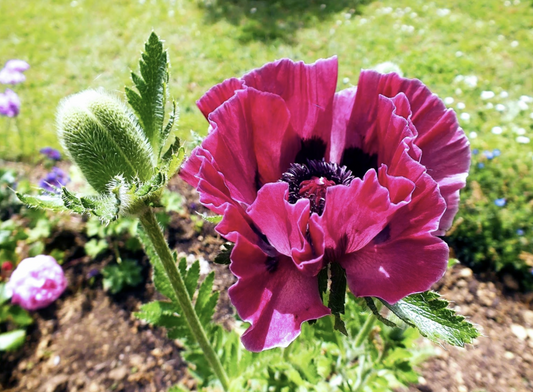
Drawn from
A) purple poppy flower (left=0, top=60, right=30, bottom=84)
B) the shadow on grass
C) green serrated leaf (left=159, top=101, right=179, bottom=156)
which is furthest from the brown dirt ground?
the shadow on grass

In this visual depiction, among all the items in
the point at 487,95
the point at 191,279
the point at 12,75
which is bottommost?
the point at 487,95

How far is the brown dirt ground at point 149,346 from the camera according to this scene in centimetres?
266

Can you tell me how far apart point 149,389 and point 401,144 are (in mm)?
2402

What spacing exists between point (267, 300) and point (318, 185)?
31 centimetres

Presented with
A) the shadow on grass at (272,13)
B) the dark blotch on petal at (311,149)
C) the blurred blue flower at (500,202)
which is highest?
the dark blotch on petal at (311,149)

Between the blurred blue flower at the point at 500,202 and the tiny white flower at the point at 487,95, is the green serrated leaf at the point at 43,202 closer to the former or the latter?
the blurred blue flower at the point at 500,202

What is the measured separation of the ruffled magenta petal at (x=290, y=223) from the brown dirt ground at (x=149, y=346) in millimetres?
1680

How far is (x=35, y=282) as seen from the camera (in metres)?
2.59

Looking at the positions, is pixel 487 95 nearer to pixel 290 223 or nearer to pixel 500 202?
pixel 500 202

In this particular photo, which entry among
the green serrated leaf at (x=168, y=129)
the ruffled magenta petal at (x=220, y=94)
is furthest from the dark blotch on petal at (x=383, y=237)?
the green serrated leaf at (x=168, y=129)

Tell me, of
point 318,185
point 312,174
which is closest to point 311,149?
point 312,174

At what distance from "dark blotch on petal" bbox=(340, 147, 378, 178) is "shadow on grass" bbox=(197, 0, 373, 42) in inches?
205

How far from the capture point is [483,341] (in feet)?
9.27

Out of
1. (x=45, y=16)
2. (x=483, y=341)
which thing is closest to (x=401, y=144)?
(x=483, y=341)
